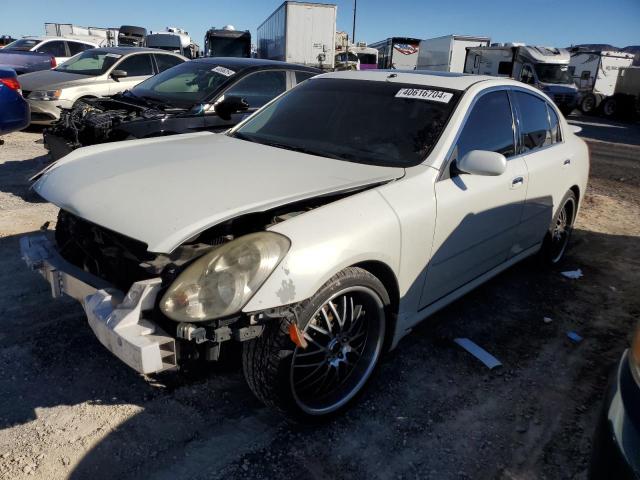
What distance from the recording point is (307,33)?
21.4m

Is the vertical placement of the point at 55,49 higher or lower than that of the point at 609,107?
higher

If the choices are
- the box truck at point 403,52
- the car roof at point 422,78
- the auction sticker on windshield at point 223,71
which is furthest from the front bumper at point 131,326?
the box truck at point 403,52

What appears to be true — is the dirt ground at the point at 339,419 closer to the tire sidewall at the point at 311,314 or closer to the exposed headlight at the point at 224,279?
the tire sidewall at the point at 311,314

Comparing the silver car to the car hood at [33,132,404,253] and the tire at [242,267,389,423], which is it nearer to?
the car hood at [33,132,404,253]

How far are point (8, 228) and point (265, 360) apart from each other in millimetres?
3803

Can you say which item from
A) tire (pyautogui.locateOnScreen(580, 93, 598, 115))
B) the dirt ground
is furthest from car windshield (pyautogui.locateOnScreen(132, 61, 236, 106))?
tire (pyautogui.locateOnScreen(580, 93, 598, 115))

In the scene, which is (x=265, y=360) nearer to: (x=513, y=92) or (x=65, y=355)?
(x=65, y=355)

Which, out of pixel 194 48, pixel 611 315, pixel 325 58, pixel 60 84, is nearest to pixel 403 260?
pixel 611 315

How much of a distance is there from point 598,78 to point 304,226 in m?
26.3

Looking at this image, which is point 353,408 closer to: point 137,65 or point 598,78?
point 137,65

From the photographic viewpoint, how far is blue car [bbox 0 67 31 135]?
6332 millimetres

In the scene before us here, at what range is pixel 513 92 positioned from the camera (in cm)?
376

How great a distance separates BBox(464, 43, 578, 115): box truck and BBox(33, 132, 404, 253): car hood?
21.1 metres

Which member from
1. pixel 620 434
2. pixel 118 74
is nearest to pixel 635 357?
pixel 620 434
